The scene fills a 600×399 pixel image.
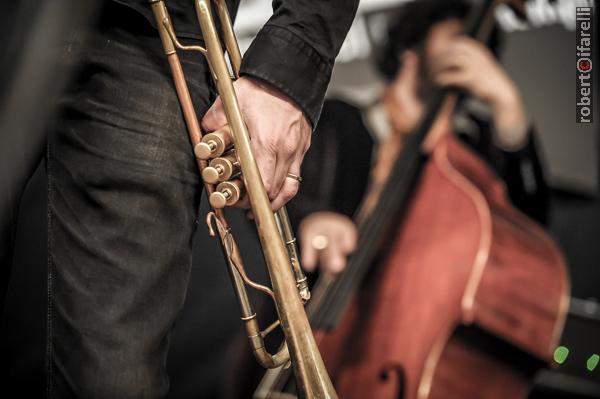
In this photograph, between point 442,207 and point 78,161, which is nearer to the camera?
point 78,161

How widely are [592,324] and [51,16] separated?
1442 mm

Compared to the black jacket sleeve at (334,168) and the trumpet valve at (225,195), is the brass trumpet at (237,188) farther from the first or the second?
the black jacket sleeve at (334,168)

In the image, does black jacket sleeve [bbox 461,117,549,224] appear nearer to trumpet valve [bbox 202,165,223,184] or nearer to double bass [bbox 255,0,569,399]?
double bass [bbox 255,0,569,399]

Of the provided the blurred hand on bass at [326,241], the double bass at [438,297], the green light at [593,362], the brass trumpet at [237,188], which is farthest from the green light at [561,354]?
the brass trumpet at [237,188]

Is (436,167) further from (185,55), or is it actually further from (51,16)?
(51,16)

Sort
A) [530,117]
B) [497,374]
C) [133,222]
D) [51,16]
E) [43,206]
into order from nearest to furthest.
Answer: [51,16]
[133,222]
[497,374]
[43,206]
[530,117]

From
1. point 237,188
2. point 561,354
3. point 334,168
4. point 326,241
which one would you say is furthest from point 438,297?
point 237,188

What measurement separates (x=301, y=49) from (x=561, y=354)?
113cm

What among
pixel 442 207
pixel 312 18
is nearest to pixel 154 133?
pixel 312 18

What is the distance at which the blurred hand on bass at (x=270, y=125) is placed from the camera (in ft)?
1.92

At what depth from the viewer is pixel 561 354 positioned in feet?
4.62

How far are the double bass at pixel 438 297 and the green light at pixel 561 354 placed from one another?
0.52ft

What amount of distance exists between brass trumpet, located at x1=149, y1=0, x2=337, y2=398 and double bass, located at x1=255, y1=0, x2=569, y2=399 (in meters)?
0.58

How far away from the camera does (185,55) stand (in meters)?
0.62
